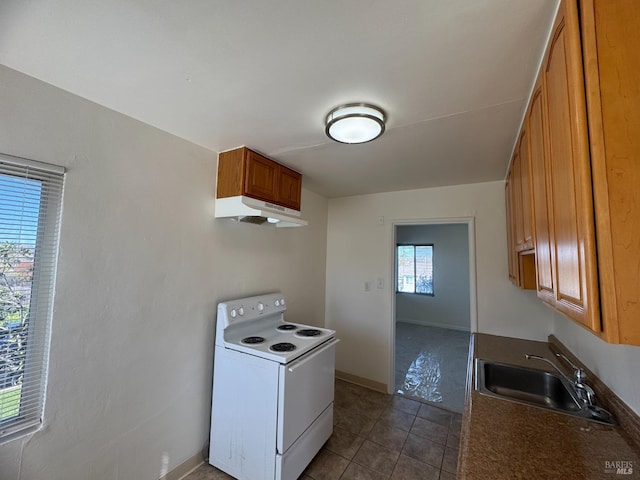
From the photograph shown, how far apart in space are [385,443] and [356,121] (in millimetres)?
2489

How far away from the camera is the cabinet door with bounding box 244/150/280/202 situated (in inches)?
80.3

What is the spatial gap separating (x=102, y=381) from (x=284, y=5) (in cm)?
200

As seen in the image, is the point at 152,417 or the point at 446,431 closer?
the point at 152,417

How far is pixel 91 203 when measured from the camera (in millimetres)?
1461

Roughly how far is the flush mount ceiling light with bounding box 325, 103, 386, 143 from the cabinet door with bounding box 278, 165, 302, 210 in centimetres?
87

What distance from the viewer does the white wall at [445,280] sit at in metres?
5.81

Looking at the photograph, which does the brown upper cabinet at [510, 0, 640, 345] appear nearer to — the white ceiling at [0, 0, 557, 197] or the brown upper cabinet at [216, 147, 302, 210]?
the white ceiling at [0, 0, 557, 197]

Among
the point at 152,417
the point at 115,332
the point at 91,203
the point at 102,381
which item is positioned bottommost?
the point at 152,417

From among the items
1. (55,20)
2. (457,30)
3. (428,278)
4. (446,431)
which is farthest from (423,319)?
(55,20)

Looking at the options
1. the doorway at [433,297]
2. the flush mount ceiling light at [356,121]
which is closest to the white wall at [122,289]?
the flush mount ceiling light at [356,121]

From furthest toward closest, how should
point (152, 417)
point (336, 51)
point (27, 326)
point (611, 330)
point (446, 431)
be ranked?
point (446, 431) → point (152, 417) → point (27, 326) → point (336, 51) → point (611, 330)

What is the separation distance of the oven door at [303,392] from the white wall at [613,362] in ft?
5.20

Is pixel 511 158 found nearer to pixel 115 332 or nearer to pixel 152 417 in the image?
pixel 115 332

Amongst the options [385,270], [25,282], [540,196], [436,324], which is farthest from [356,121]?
[436,324]
